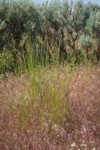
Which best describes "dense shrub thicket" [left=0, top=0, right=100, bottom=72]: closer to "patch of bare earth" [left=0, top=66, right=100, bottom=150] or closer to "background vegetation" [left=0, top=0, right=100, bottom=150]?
"background vegetation" [left=0, top=0, right=100, bottom=150]

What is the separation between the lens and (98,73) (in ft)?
26.3

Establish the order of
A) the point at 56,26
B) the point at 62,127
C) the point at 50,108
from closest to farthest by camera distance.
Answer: the point at 62,127, the point at 50,108, the point at 56,26

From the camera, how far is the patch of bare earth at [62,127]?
4.26 m

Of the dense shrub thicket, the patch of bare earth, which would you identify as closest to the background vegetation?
the patch of bare earth

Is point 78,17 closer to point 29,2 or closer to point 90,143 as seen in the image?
point 29,2

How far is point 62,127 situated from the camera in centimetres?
505

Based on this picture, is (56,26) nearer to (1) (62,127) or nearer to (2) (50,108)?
(2) (50,108)

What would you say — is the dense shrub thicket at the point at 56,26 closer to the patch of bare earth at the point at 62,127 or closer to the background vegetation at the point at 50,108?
the background vegetation at the point at 50,108

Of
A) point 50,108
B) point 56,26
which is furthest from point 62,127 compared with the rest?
point 56,26

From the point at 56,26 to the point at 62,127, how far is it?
9844 mm

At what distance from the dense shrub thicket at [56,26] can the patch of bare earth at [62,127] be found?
496 centimetres

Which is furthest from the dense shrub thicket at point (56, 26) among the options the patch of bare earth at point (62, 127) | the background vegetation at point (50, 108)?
the patch of bare earth at point (62, 127)

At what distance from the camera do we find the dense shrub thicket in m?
11.9

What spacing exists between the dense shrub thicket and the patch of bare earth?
4963mm
